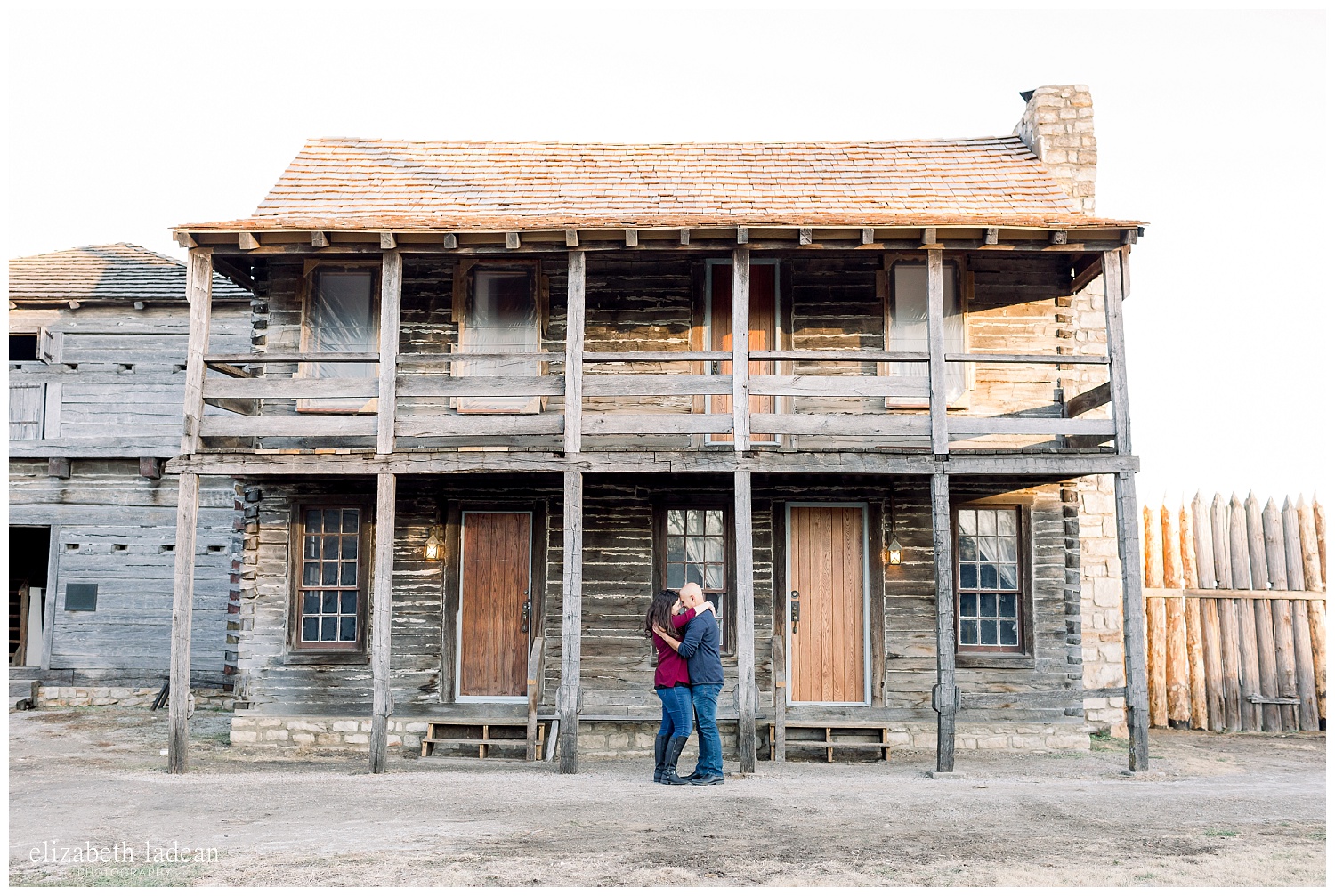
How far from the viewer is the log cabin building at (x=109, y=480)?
15.7 metres

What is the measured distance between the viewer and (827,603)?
1219cm

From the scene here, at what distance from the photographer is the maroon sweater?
9367 millimetres

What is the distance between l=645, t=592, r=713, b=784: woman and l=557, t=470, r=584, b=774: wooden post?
0.89m

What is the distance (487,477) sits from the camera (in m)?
12.3

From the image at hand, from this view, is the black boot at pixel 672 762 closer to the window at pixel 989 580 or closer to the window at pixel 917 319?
the window at pixel 989 580

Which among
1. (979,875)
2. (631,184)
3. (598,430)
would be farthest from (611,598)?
(979,875)

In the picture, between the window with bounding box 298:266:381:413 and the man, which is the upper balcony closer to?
the window with bounding box 298:266:381:413

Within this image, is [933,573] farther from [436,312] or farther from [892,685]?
[436,312]

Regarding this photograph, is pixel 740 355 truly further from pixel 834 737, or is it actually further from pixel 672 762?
pixel 834 737

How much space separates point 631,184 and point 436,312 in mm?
2840

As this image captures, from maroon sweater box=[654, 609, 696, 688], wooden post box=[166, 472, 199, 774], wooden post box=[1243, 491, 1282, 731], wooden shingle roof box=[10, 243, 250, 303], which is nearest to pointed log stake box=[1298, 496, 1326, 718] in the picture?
wooden post box=[1243, 491, 1282, 731]

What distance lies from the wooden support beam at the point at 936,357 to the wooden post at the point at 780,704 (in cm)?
291

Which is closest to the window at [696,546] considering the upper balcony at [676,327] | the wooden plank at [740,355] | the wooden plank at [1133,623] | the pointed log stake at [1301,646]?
the upper balcony at [676,327]

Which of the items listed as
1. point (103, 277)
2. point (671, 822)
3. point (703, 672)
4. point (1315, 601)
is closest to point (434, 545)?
point (703, 672)
